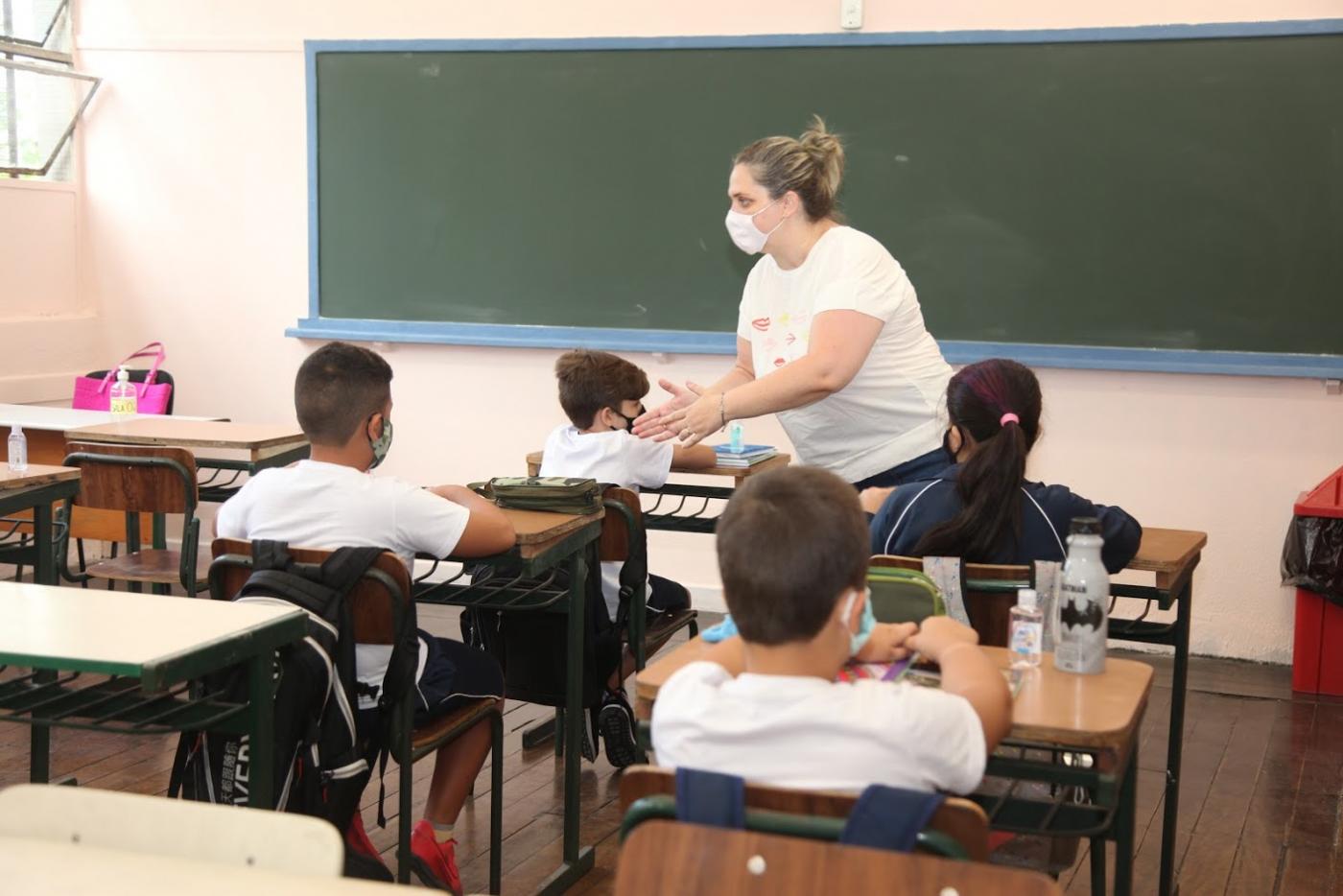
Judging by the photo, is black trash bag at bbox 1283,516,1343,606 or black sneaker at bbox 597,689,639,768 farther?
black trash bag at bbox 1283,516,1343,606

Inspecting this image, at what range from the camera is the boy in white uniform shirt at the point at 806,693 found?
1501mm

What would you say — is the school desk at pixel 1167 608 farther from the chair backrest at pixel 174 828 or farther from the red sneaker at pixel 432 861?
the chair backrest at pixel 174 828

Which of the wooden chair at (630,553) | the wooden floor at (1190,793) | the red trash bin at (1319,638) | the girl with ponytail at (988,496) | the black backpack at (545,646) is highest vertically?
the girl with ponytail at (988,496)

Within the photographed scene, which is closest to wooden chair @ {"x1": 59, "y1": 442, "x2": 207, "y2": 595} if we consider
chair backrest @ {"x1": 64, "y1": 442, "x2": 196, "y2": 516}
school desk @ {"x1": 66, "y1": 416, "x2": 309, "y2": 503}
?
chair backrest @ {"x1": 64, "y1": 442, "x2": 196, "y2": 516}

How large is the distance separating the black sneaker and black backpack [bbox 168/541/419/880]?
1056 mm

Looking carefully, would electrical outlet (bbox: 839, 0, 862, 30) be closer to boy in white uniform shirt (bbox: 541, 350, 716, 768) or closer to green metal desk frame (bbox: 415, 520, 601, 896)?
boy in white uniform shirt (bbox: 541, 350, 716, 768)

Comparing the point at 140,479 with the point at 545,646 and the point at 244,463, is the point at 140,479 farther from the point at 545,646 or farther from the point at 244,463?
the point at 545,646

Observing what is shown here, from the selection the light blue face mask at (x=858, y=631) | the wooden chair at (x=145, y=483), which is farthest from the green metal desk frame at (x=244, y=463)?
the light blue face mask at (x=858, y=631)

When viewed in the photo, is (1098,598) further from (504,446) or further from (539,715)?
(504,446)

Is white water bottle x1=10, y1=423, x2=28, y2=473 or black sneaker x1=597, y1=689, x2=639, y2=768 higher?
white water bottle x1=10, y1=423, x2=28, y2=473

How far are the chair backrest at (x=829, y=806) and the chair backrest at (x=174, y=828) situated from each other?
0.37 meters

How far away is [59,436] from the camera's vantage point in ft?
16.4

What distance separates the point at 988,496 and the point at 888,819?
3.81ft

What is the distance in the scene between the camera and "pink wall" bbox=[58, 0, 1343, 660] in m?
5.22
